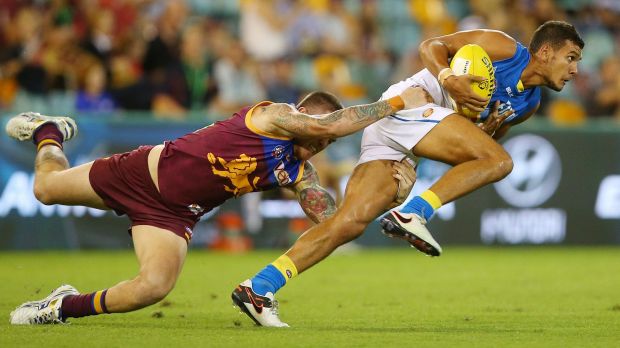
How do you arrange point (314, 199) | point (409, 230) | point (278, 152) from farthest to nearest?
point (314, 199), point (278, 152), point (409, 230)

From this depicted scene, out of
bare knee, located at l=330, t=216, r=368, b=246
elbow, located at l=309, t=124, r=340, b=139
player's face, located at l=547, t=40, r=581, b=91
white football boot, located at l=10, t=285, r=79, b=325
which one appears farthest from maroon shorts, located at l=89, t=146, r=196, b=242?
player's face, located at l=547, t=40, r=581, b=91

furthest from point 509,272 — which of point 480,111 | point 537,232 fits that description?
point 480,111

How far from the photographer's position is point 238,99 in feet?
54.2

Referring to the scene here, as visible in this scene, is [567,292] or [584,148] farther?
[584,148]

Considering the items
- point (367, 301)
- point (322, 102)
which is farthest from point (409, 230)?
point (367, 301)

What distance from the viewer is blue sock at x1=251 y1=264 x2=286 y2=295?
7.81 metres

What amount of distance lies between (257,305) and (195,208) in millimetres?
989

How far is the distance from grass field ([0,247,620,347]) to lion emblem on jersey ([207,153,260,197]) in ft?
3.42

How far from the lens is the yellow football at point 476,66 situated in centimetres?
811

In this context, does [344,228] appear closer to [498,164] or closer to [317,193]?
[317,193]

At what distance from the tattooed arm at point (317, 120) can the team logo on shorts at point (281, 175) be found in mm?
315

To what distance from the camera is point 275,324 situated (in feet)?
25.5

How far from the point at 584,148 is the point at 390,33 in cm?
484

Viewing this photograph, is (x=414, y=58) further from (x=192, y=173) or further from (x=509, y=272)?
(x=192, y=173)
